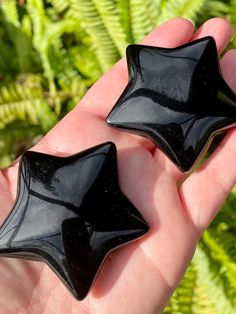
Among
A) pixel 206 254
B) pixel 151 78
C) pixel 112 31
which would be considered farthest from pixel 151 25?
pixel 206 254

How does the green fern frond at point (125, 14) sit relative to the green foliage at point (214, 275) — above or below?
above

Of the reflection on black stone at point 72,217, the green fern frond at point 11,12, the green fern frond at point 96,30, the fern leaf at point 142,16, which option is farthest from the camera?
the green fern frond at point 11,12

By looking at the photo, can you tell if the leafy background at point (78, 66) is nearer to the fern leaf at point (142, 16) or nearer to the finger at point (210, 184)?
the fern leaf at point (142, 16)

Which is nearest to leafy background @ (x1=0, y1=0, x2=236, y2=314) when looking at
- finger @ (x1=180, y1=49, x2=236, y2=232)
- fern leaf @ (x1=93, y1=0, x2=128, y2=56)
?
A: fern leaf @ (x1=93, y1=0, x2=128, y2=56)

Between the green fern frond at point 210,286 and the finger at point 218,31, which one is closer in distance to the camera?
the finger at point 218,31

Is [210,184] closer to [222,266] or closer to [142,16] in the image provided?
[222,266]

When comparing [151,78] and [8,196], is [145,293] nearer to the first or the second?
[8,196]

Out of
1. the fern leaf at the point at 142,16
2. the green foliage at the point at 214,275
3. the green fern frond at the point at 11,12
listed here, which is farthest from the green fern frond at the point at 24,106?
the green foliage at the point at 214,275

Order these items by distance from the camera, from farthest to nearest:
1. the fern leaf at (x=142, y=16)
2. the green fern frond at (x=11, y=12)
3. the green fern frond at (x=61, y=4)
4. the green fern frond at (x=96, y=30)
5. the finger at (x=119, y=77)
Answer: the green fern frond at (x=11, y=12)
the green fern frond at (x=61, y=4)
the green fern frond at (x=96, y=30)
the fern leaf at (x=142, y=16)
the finger at (x=119, y=77)
